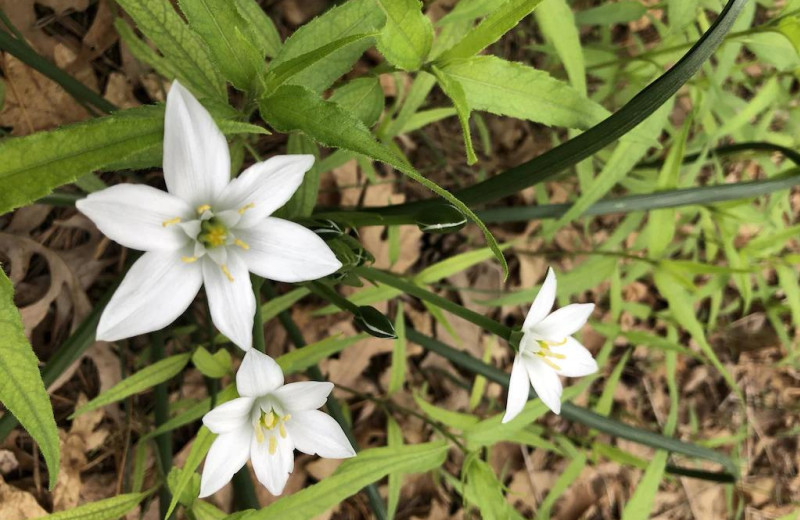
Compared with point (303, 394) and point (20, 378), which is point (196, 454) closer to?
point (303, 394)

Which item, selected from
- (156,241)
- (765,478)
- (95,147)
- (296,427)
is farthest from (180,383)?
(765,478)

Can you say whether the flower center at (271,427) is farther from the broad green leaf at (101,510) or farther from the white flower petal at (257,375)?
the broad green leaf at (101,510)

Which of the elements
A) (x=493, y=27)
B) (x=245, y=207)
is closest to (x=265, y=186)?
(x=245, y=207)

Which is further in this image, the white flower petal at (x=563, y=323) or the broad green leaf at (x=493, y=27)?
the white flower petal at (x=563, y=323)

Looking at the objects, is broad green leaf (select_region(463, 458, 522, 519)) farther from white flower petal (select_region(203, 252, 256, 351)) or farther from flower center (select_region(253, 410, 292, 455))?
white flower petal (select_region(203, 252, 256, 351))

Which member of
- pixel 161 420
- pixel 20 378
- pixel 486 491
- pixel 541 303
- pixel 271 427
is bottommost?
pixel 486 491

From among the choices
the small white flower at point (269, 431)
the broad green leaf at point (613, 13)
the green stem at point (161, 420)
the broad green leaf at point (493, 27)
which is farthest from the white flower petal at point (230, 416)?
the broad green leaf at point (613, 13)
